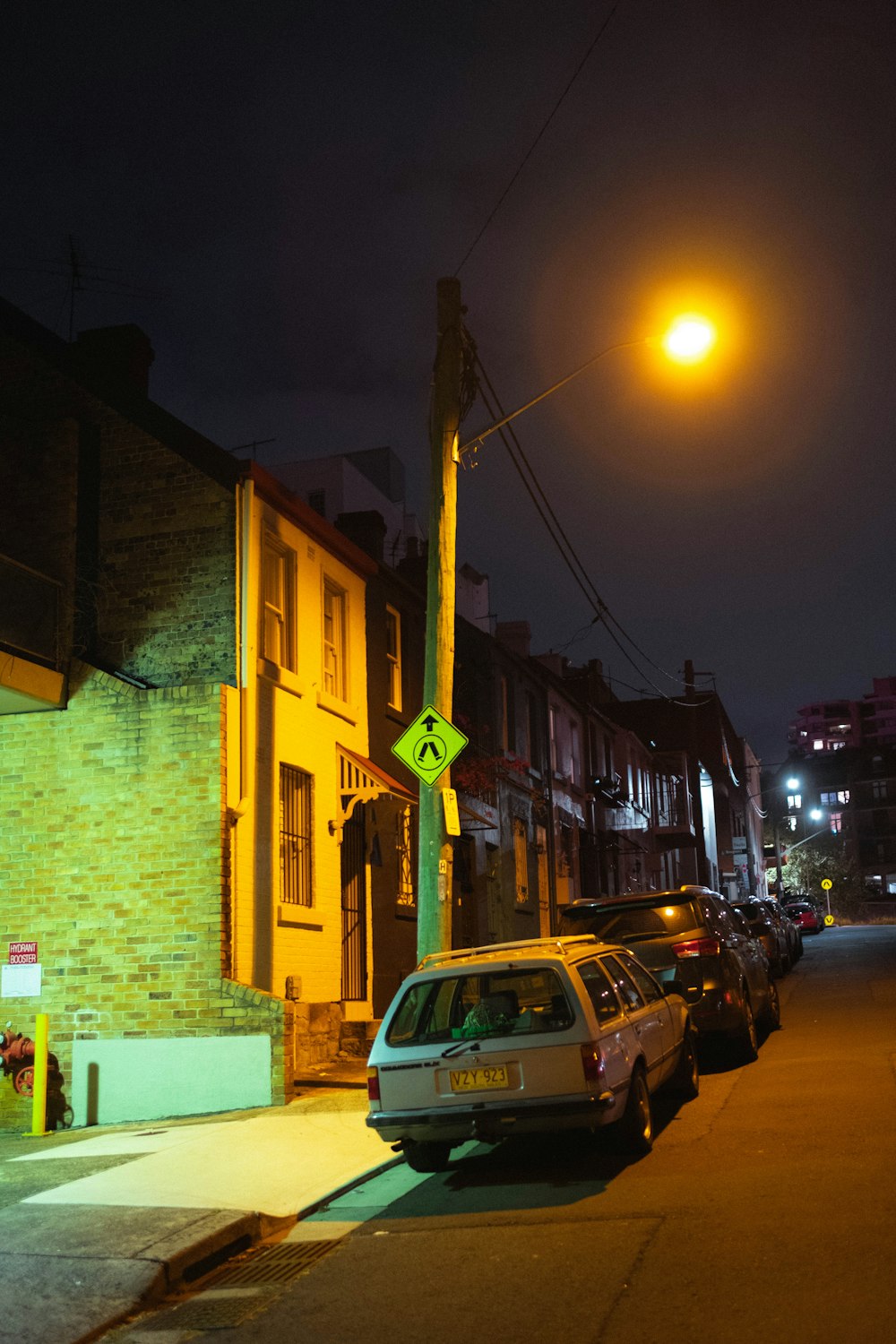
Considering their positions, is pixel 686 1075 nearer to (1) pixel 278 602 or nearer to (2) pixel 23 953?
(2) pixel 23 953

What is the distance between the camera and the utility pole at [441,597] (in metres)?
11.9

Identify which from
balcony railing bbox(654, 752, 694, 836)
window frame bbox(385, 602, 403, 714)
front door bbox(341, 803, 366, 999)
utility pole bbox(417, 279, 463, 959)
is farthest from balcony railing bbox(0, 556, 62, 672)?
balcony railing bbox(654, 752, 694, 836)

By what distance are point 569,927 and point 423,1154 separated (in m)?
4.25

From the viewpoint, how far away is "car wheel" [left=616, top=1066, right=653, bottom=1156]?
342 inches

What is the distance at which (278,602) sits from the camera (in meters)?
16.0

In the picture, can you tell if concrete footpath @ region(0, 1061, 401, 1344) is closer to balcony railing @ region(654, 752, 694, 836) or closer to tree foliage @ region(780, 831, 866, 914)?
balcony railing @ region(654, 752, 694, 836)

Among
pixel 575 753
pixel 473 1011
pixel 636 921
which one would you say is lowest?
pixel 473 1011

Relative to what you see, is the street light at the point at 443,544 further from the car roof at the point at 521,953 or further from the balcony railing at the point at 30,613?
the balcony railing at the point at 30,613

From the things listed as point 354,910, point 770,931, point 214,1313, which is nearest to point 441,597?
point 354,910

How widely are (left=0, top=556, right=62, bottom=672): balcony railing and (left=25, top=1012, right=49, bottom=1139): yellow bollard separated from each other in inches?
148

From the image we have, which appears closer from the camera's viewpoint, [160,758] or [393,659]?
[160,758]

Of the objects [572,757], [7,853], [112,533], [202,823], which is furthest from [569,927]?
[572,757]

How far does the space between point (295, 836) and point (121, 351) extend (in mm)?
6935

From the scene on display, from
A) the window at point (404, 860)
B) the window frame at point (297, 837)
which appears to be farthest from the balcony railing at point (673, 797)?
the window frame at point (297, 837)
